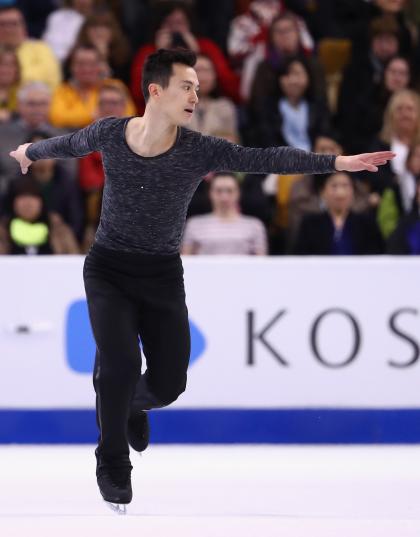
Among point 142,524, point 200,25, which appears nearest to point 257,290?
point 142,524

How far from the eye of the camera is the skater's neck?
4410 millimetres

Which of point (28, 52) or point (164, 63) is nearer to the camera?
point (164, 63)

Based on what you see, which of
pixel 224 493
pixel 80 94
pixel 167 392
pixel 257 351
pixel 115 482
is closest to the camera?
pixel 115 482

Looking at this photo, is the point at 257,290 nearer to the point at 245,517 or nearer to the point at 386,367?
the point at 386,367

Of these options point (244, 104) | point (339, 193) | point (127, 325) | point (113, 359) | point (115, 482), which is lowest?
point (115, 482)

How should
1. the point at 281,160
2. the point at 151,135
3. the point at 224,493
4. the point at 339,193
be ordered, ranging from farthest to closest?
the point at 339,193 < the point at 224,493 < the point at 151,135 < the point at 281,160

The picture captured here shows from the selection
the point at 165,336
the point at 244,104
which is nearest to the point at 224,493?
the point at 165,336

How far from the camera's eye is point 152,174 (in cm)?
443

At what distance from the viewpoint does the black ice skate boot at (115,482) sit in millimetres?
4516

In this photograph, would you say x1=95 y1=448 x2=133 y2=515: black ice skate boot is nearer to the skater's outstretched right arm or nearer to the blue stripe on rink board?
the skater's outstretched right arm

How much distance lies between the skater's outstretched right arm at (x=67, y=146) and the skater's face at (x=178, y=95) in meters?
0.26

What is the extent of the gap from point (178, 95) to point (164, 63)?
0.45 ft

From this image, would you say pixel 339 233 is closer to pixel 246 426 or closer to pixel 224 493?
pixel 246 426

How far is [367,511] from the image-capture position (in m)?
5.05
